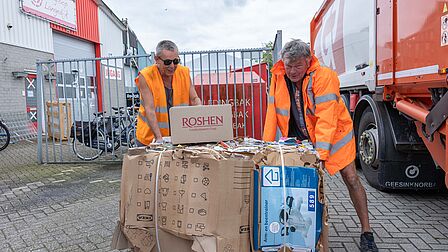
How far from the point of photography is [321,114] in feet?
8.80

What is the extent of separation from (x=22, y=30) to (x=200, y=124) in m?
11.1

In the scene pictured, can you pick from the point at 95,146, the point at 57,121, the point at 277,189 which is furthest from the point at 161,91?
the point at 57,121

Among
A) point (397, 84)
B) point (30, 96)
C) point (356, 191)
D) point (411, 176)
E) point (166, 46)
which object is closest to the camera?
point (356, 191)

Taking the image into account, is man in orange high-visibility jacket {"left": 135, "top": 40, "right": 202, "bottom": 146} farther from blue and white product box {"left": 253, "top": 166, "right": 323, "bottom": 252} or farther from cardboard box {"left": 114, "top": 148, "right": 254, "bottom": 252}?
blue and white product box {"left": 253, "top": 166, "right": 323, "bottom": 252}

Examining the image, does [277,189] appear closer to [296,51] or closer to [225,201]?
[225,201]

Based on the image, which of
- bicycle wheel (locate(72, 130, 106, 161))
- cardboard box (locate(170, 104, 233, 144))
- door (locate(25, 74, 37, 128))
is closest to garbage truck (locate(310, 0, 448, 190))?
cardboard box (locate(170, 104, 233, 144))

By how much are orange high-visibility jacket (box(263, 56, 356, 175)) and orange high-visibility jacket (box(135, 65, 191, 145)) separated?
87 centimetres

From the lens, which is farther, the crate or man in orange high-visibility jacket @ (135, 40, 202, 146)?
the crate

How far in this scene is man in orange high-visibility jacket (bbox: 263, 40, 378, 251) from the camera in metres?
2.68

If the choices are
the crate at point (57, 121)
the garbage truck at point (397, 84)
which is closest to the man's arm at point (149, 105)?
the garbage truck at point (397, 84)

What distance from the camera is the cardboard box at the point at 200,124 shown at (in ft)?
8.17

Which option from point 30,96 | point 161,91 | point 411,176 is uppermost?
point 30,96

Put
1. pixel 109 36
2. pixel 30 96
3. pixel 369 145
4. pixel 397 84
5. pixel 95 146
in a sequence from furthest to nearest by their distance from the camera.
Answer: pixel 109 36 < pixel 30 96 < pixel 95 146 < pixel 369 145 < pixel 397 84

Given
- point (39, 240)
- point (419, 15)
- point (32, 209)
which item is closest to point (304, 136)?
point (419, 15)
